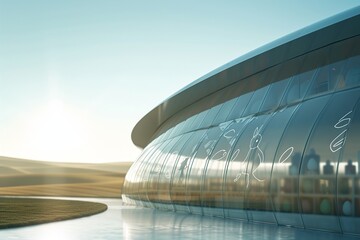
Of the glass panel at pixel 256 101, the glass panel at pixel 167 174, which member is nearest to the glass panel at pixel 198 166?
the glass panel at pixel 256 101

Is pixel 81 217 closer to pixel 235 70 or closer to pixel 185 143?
pixel 185 143

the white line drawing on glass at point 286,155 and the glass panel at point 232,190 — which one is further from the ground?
the white line drawing on glass at point 286,155

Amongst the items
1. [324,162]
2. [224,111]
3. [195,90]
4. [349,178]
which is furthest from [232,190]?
[195,90]

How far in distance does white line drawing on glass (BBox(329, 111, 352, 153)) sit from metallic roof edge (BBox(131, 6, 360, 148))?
4835mm

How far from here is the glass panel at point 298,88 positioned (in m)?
23.7

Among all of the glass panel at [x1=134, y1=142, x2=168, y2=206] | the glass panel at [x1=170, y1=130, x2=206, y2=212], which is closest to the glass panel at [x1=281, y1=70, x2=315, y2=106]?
the glass panel at [x1=170, y1=130, x2=206, y2=212]

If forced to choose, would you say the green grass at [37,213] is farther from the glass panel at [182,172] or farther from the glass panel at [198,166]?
the glass panel at [198,166]

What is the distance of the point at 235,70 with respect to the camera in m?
31.0

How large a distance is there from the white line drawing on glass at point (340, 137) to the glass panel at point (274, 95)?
6.95m

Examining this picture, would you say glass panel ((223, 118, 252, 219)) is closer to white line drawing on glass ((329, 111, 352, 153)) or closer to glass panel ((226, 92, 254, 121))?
glass panel ((226, 92, 254, 121))

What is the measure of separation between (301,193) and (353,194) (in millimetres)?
2497

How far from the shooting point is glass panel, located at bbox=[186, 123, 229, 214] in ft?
95.0

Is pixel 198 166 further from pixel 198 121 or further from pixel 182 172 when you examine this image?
pixel 198 121

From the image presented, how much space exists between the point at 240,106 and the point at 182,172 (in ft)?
18.6
